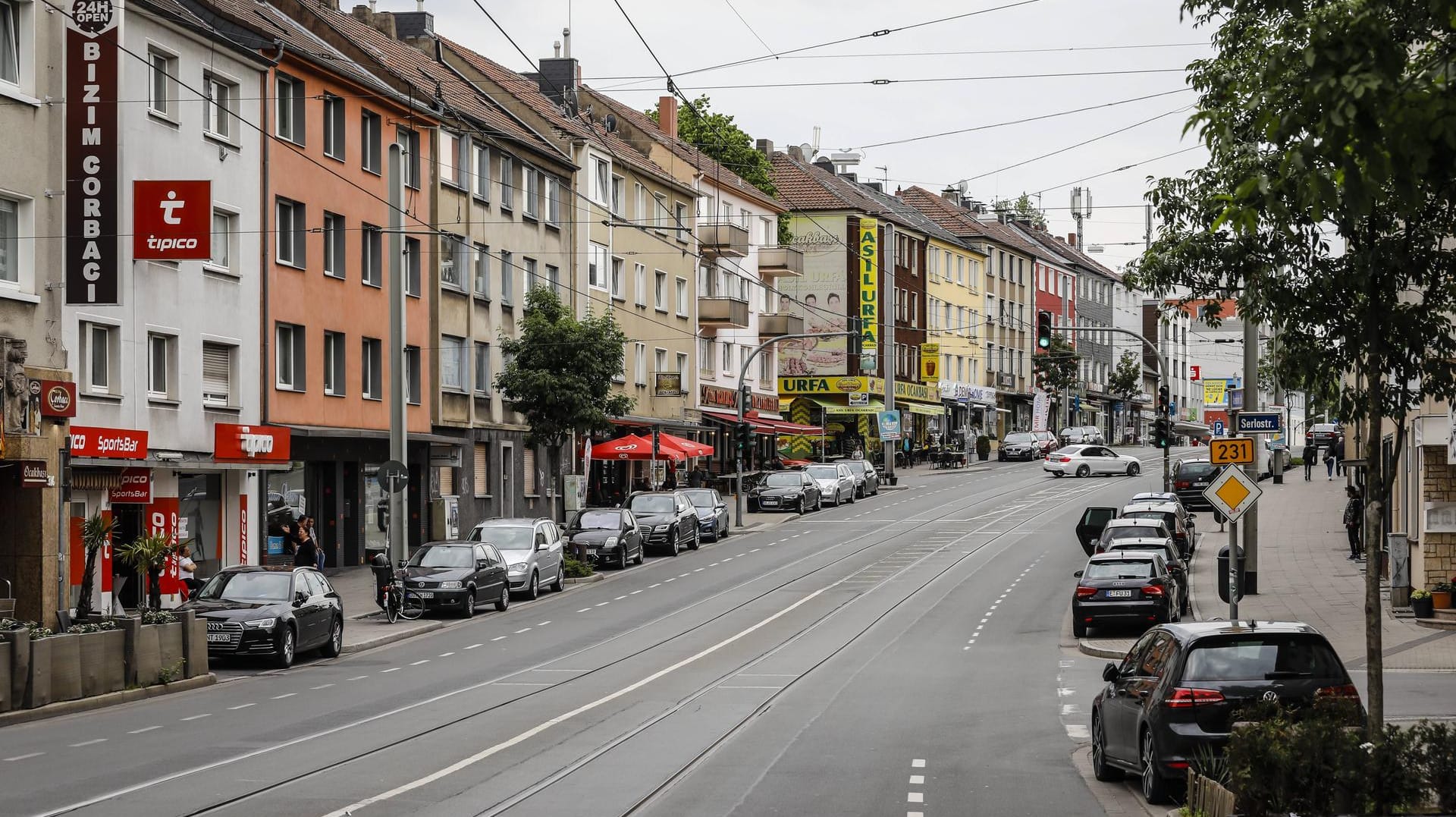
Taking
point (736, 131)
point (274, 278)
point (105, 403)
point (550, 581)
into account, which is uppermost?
point (736, 131)

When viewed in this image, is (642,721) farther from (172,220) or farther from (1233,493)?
(172,220)

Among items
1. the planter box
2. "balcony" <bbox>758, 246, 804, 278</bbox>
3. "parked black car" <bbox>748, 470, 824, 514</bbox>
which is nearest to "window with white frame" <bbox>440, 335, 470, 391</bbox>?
"parked black car" <bbox>748, 470, 824, 514</bbox>

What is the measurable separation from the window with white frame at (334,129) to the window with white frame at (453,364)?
6.79 metres

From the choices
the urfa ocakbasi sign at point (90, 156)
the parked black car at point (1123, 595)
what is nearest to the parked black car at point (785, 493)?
the parked black car at point (1123, 595)

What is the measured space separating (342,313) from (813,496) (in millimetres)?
25629

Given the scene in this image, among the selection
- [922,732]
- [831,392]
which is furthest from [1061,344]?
[922,732]

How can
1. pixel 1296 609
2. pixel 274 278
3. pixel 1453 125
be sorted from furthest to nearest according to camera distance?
1. pixel 274 278
2. pixel 1296 609
3. pixel 1453 125

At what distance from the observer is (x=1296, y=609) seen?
2967 centimetres

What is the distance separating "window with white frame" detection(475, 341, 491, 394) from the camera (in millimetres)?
49094

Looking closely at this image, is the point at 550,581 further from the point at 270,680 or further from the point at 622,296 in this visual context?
the point at 622,296

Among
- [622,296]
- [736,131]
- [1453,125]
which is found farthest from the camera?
[736,131]

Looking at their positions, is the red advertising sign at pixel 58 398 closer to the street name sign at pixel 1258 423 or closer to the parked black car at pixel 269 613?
the parked black car at pixel 269 613

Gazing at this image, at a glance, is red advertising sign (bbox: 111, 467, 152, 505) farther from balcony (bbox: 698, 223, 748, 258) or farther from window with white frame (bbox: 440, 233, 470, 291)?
balcony (bbox: 698, 223, 748, 258)

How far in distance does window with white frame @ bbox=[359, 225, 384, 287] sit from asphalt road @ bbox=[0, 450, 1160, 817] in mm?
10923
